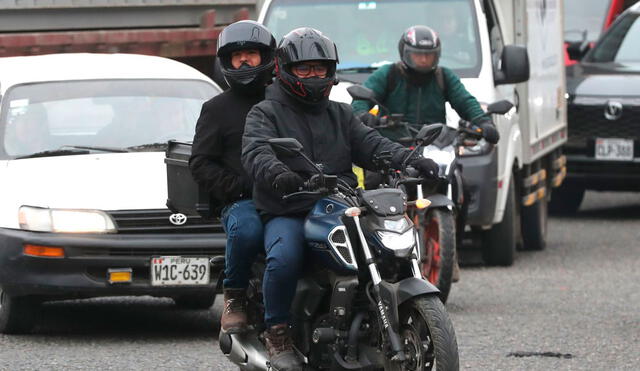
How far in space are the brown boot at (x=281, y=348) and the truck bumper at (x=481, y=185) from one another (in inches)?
231

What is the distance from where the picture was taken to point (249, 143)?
706cm

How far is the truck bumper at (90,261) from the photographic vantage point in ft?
29.9

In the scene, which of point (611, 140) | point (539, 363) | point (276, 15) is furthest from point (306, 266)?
point (611, 140)

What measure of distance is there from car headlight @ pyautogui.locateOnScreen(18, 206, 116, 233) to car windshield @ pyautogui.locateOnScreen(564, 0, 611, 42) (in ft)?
46.9

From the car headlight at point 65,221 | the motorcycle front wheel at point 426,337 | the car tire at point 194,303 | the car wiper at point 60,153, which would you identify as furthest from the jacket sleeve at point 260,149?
the car tire at point 194,303

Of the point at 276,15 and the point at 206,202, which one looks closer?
the point at 206,202

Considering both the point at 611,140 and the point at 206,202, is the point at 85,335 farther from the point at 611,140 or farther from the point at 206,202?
the point at 611,140

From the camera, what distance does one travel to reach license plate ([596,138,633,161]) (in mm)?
17172

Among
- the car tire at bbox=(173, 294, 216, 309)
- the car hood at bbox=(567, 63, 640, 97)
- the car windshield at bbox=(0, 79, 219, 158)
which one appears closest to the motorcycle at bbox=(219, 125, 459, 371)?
the car windshield at bbox=(0, 79, 219, 158)

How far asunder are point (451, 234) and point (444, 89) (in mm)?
1253

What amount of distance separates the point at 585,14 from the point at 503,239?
387 inches

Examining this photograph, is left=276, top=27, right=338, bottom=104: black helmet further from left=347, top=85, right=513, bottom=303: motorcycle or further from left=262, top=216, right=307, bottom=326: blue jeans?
left=347, top=85, right=513, bottom=303: motorcycle

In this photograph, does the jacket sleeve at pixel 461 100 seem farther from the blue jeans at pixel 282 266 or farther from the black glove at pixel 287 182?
the black glove at pixel 287 182

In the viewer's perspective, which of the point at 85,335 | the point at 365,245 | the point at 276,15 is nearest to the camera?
the point at 365,245
